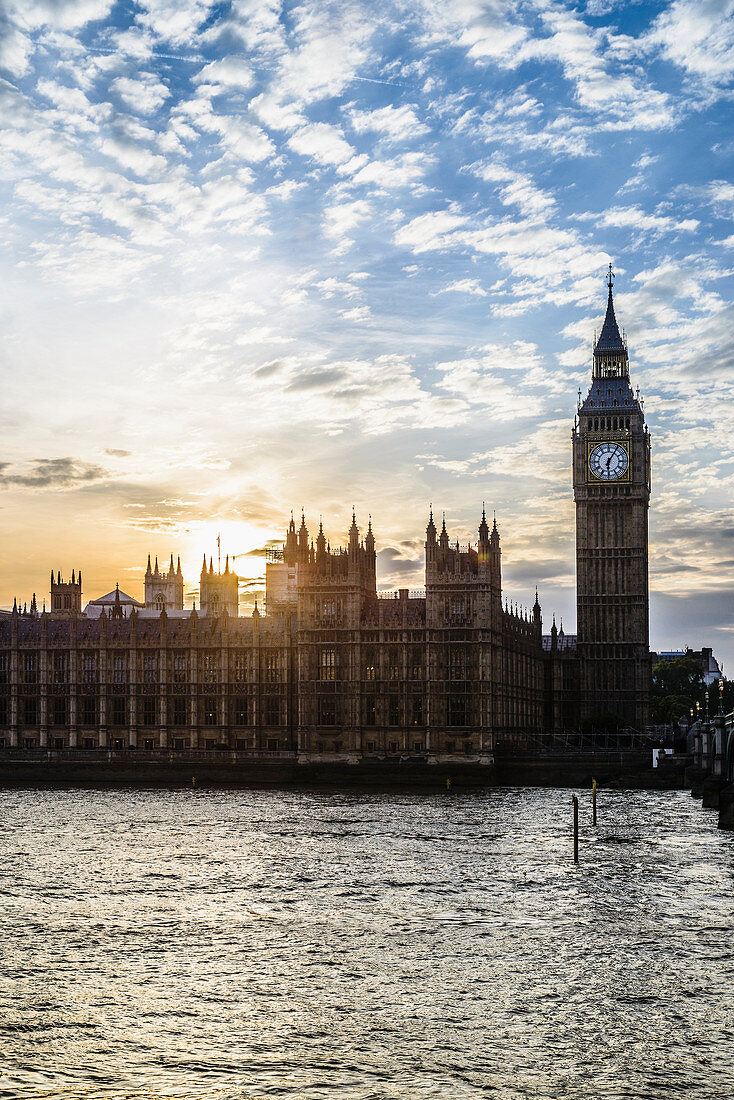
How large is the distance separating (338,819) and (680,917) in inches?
1575

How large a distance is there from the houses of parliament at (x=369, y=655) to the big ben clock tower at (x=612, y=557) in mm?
205

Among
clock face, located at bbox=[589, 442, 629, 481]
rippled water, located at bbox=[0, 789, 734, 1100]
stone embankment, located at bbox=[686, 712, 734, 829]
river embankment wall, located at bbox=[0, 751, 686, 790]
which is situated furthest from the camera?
clock face, located at bbox=[589, 442, 629, 481]

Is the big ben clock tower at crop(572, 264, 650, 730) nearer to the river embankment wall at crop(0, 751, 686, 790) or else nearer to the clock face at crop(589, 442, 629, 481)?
the clock face at crop(589, 442, 629, 481)

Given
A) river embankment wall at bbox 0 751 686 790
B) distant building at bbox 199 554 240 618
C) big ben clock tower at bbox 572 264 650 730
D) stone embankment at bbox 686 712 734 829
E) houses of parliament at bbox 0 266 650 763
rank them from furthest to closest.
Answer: distant building at bbox 199 554 240 618
big ben clock tower at bbox 572 264 650 730
houses of parliament at bbox 0 266 650 763
river embankment wall at bbox 0 751 686 790
stone embankment at bbox 686 712 734 829

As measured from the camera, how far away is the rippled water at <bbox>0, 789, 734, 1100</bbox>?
28.4 m

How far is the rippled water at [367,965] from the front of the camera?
1118 inches

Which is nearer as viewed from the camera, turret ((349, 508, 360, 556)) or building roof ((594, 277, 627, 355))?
turret ((349, 508, 360, 556))

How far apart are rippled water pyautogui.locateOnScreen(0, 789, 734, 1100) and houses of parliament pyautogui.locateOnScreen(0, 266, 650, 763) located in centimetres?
5513

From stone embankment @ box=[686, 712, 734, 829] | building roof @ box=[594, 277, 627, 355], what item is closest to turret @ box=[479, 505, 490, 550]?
stone embankment @ box=[686, 712, 734, 829]

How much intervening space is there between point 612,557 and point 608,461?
46.0ft

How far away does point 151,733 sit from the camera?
482 ft

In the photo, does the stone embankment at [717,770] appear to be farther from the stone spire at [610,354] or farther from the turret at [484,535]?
the stone spire at [610,354]

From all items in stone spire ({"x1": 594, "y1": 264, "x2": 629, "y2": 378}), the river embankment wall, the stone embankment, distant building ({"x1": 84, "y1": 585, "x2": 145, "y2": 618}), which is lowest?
the river embankment wall

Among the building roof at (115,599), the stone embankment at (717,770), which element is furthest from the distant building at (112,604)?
the stone embankment at (717,770)
